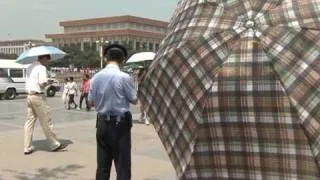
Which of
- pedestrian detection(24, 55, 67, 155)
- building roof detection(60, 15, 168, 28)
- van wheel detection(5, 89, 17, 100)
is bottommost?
van wheel detection(5, 89, 17, 100)

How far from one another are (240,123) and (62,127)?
10.9 metres

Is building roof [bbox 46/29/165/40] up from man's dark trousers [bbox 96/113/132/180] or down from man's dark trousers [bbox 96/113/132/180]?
down

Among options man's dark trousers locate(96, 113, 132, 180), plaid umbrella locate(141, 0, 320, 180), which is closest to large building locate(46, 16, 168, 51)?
man's dark trousers locate(96, 113, 132, 180)

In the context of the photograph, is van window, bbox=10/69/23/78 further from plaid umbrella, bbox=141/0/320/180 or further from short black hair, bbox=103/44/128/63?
plaid umbrella, bbox=141/0/320/180

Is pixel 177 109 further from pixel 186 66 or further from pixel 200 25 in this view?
pixel 200 25

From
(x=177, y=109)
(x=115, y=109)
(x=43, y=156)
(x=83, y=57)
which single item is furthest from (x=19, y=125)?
(x=83, y=57)

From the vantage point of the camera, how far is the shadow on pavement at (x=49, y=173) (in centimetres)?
721

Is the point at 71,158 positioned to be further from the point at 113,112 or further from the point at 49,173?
the point at 113,112

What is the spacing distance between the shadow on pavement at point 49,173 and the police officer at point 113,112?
1.95 meters

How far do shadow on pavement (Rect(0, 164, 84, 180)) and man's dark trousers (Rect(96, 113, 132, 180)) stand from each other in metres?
1.88

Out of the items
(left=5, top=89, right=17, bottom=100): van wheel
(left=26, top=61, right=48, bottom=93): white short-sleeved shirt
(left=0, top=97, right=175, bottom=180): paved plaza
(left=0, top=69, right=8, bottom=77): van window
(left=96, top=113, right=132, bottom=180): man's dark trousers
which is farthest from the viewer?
(left=0, top=69, right=8, bottom=77): van window

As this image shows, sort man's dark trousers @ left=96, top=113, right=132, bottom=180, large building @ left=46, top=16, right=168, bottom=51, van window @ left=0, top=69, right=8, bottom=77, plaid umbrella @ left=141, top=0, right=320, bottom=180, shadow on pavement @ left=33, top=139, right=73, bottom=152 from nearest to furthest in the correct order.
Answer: plaid umbrella @ left=141, top=0, right=320, bottom=180 → man's dark trousers @ left=96, top=113, right=132, bottom=180 → shadow on pavement @ left=33, top=139, right=73, bottom=152 → van window @ left=0, top=69, right=8, bottom=77 → large building @ left=46, top=16, right=168, bottom=51

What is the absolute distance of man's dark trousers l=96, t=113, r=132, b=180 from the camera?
5.31 m

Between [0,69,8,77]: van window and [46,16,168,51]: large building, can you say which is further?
[46,16,168,51]: large building
